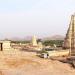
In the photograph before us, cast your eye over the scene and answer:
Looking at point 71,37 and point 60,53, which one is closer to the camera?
point 71,37

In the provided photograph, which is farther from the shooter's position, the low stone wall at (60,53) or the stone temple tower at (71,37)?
the low stone wall at (60,53)

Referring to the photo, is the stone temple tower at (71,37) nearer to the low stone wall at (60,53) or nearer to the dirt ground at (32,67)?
the low stone wall at (60,53)

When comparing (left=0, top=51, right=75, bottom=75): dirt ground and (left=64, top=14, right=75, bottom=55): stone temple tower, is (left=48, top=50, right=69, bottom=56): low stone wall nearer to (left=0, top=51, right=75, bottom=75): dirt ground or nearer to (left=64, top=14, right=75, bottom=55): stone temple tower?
(left=64, top=14, right=75, bottom=55): stone temple tower

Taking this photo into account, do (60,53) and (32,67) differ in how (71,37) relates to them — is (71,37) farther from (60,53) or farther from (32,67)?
(32,67)

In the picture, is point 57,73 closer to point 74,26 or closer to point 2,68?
point 2,68

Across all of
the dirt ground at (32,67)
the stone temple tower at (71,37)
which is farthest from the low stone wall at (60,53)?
the dirt ground at (32,67)

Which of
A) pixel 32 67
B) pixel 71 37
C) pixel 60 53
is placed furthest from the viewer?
pixel 60 53

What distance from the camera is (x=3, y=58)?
1070 inches

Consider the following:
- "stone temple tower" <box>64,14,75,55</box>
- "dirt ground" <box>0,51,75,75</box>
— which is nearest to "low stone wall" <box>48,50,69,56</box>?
"stone temple tower" <box>64,14,75,55</box>

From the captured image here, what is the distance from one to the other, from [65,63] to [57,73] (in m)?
4.15

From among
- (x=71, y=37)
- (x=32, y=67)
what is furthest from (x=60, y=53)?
(x=32, y=67)

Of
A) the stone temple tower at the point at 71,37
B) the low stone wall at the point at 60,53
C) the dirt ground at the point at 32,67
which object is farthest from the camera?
the low stone wall at the point at 60,53

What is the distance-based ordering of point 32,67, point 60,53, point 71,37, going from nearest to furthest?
point 32,67, point 71,37, point 60,53

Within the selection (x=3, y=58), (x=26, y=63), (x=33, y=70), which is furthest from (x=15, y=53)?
(x=33, y=70)
